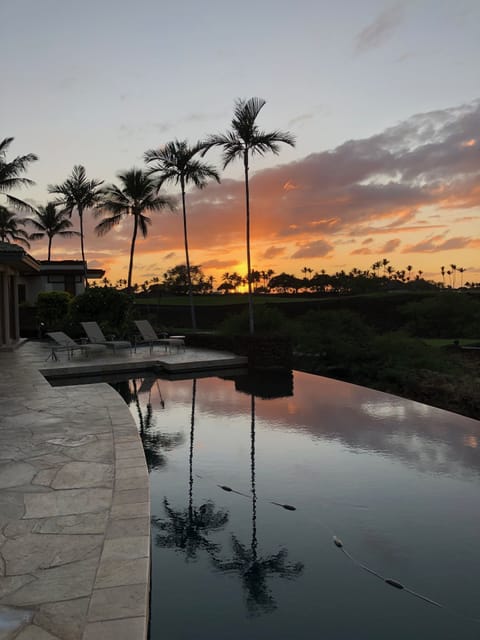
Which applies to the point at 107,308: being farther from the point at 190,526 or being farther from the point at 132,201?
the point at 190,526

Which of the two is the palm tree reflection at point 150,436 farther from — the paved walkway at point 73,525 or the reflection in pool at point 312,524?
the paved walkway at point 73,525

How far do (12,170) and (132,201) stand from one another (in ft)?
21.3

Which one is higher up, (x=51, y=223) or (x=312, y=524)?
(x=51, y=223)

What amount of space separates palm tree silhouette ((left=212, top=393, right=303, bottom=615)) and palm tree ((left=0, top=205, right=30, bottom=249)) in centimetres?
4184

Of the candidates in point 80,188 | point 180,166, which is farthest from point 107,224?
point 180,166

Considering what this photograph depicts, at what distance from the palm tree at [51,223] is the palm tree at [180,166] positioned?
2296 centimetres

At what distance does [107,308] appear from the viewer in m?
20.2

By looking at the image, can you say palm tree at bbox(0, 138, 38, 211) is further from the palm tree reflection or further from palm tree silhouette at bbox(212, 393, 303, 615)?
palm tree silhouette at bbox(212, 393, 303, 615)

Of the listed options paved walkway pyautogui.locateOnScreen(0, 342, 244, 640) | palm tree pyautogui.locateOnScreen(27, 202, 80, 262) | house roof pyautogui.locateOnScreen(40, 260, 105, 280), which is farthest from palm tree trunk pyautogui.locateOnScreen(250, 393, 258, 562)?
palm tree pyautogui.locateOnScreen(27, 202, 80, 262)

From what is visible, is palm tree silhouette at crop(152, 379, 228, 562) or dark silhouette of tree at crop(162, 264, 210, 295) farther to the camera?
dark silhouette of tree at crop(162, 264, 210, 295)

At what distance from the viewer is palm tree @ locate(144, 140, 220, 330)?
78.2ft

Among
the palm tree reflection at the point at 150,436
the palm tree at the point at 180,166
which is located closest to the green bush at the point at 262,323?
the palm tree at the point at 180,166

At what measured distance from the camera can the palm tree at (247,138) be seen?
56.8 feet

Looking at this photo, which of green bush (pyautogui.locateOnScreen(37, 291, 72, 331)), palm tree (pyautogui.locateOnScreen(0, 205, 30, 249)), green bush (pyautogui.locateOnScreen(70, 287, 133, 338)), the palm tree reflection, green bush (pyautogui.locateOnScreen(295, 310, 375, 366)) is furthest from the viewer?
palm tree (pyautogui.locateOnScreen(0, 205, 30, 249))
